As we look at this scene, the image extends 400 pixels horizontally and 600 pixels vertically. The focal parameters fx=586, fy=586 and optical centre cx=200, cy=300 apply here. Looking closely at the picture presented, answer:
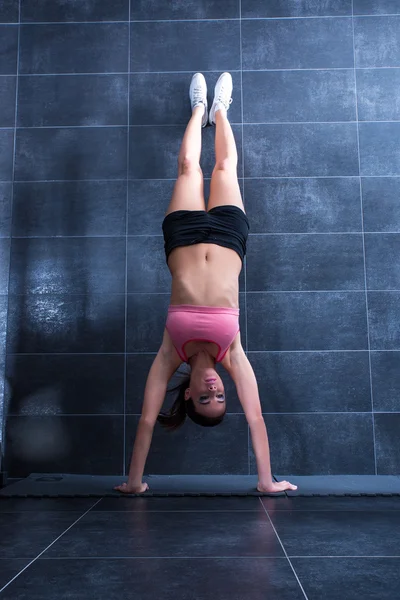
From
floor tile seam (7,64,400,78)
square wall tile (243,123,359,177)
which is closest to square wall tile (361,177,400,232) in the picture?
square wall tile (243,123,359,177)

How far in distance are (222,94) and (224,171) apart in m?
0.67

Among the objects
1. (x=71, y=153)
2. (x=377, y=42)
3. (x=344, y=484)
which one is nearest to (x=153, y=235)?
(x=71, y=153)

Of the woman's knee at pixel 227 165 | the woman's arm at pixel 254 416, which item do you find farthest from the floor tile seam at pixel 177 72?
the woman's arm at pixel 254 416

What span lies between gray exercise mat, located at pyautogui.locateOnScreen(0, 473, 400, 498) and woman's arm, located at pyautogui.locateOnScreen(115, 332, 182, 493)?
3.5 inches

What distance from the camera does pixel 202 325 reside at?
9.95 feet

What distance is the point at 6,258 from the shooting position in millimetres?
3982

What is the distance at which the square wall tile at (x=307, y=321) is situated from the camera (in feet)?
12.6

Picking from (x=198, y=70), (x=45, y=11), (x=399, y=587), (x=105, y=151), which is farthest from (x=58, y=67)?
(x=399, y=587)

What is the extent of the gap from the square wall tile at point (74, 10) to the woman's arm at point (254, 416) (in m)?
2.67

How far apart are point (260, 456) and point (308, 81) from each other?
2646 mm

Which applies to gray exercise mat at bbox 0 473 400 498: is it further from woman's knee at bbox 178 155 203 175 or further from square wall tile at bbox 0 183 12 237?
woman's knee at bbox 178 155 203 175

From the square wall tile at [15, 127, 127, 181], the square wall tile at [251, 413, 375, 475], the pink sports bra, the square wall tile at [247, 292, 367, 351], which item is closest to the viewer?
the pink sports bra

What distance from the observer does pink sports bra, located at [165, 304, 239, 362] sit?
9.95 feet

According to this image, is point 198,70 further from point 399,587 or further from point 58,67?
point 399,587
